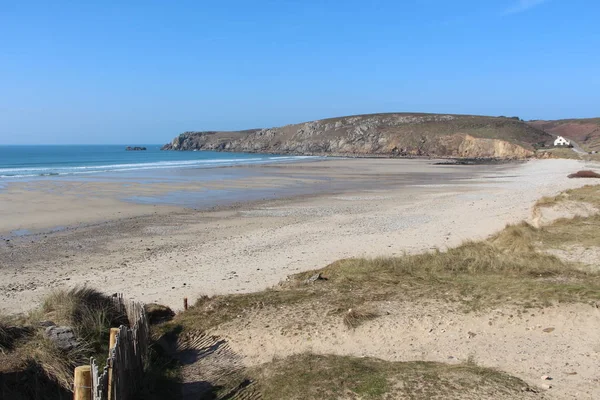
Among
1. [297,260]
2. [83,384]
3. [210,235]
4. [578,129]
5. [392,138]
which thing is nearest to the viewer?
[83,384]

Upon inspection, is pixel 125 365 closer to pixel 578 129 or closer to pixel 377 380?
pixel 377 380

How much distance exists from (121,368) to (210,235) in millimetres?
13428

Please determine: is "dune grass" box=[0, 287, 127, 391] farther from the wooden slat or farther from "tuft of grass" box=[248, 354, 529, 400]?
"tuft of grass" box=[248, 354, 529, 400]

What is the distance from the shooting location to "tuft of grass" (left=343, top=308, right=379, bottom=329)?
767 centimetres

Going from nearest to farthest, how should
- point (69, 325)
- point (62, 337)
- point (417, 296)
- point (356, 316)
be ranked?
1. point (62, 337)
2. point (69, 325)
3. point (356, 316)
4. point (417, 296)

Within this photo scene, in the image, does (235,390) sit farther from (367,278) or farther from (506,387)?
(367,278)

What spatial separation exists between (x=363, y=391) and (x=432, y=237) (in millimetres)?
12048

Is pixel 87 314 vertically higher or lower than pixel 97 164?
lower

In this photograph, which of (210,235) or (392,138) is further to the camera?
(392,138)

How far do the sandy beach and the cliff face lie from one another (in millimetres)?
71271

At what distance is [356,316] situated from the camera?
7840 millimetres

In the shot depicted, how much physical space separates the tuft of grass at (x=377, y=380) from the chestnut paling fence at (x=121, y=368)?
1.46 meters

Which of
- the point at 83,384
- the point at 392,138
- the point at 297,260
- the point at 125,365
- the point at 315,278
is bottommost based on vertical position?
the point at 297,260

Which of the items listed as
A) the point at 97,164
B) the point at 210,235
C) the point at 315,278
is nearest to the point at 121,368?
the point at 315,278
